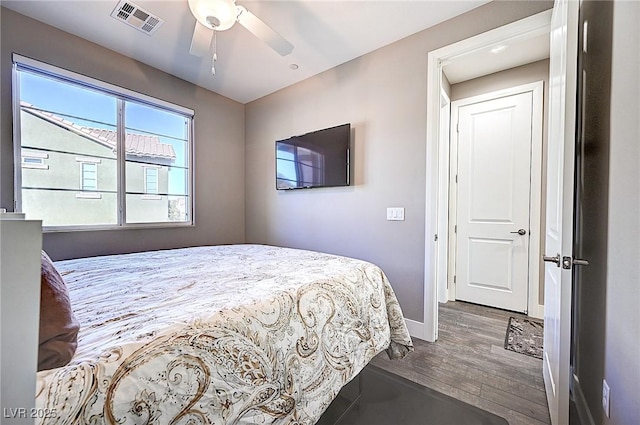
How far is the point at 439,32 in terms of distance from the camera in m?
2.23

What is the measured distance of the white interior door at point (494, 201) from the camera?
2895 mm

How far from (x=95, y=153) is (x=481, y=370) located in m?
3.72

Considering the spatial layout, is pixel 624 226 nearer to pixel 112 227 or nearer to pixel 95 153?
pixel 112 227

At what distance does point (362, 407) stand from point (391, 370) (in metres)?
0.44

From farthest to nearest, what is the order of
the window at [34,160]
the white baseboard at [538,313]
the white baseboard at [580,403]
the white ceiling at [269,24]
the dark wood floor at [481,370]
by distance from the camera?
the white baseboard at [538,313] → the window at [34,160] → the white ceiling at [269,24] → the dark wood floor at [481,370] → the white baseboard at [580,403]

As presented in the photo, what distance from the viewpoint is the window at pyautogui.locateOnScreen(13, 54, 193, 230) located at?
7.26ft

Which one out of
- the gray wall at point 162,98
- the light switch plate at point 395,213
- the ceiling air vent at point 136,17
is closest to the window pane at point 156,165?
the gray wall at point 162,98

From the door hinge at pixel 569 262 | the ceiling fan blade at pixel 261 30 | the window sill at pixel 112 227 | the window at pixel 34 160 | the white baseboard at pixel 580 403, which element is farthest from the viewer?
the window sill at pixel 112 227

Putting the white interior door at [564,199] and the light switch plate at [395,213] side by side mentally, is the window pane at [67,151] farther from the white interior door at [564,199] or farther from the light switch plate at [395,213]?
the white interior door at [564,199]

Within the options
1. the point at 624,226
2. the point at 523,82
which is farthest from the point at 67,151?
the point at 523,82

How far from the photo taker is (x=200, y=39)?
1.84m

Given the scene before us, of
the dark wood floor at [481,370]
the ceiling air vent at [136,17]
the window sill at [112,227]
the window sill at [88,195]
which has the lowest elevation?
the dark wood floor at [481,370]

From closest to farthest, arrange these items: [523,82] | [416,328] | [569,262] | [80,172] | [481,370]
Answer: [569,262], [481,370], [416,328], [80,172], [523,82]

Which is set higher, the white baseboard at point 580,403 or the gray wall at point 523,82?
the gray wall at point 523,82
